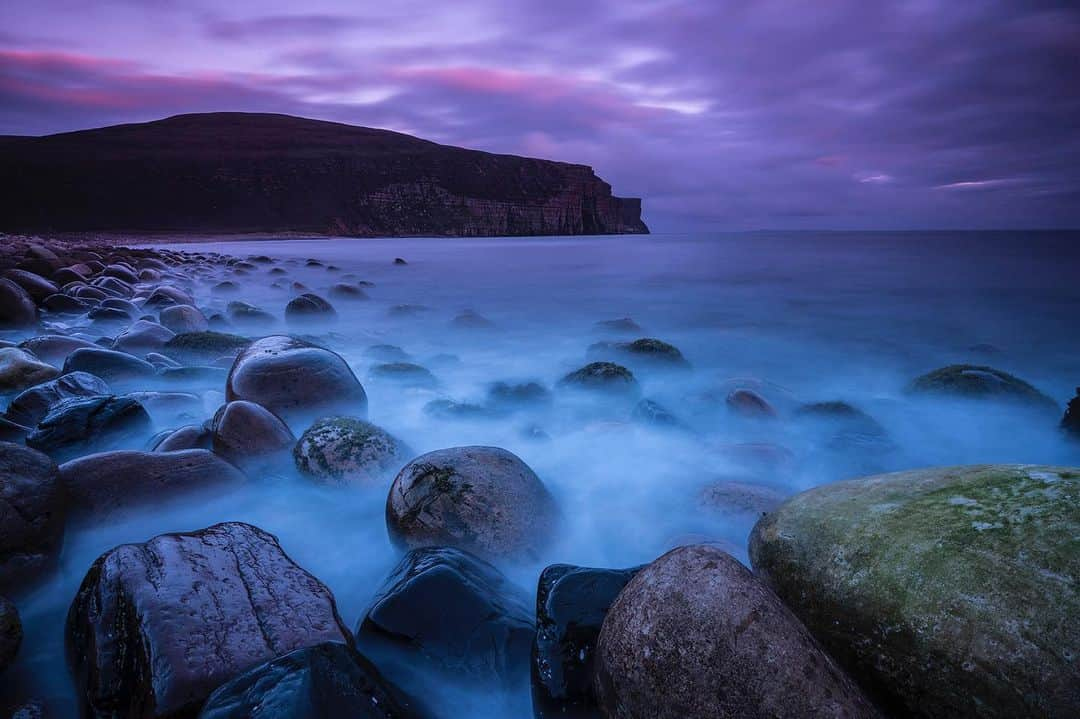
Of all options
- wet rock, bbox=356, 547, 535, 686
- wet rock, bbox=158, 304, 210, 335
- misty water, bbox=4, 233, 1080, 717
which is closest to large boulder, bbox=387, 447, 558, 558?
misty water, bbox=4, 233, 1080, 717

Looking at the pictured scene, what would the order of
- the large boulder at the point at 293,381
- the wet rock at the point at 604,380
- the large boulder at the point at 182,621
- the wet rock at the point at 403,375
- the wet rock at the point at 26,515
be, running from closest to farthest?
the large boulder at the point at 182,621, the wet rock at the point at 26,515, the large boulder at the point at 293,381, the wet rock at the point at 604,380, the wet rock at the point at 403,375

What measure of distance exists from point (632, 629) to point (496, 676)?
→ 0.56 metres

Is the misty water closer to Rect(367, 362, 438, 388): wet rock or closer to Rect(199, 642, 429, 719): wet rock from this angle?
Rect(367, 362, 438, 388): wet rock

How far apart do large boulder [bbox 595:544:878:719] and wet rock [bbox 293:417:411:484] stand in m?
1.93

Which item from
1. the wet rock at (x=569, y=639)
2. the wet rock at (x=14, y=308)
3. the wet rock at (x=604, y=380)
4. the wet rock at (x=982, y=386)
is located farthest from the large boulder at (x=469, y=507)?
the wet rock at (x=14, y=308)

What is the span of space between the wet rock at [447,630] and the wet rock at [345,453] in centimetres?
122

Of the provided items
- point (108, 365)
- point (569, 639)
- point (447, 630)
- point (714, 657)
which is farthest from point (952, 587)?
point (108, 365)

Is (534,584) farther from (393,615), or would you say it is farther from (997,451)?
(997,451)

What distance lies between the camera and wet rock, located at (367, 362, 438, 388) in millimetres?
5110

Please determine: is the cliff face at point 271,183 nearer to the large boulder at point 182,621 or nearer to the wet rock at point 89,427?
the wet rock at point 89,427

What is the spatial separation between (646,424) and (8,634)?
3500mm

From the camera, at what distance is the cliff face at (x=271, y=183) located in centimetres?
5688

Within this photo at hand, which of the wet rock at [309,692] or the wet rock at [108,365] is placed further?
the wet rock at [108,365]

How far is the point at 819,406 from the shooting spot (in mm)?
4438
